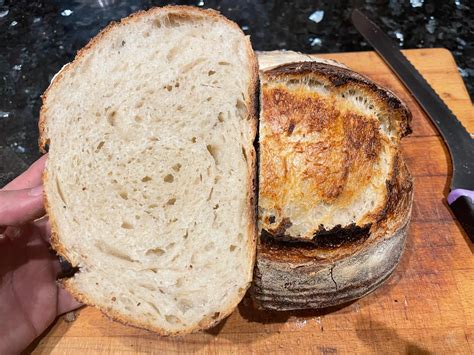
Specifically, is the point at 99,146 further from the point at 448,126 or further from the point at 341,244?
the point at 448,126

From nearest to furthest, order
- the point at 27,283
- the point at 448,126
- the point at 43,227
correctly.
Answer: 1. the point at 27,283
2. the point at 43,227
3. the point at 448,126

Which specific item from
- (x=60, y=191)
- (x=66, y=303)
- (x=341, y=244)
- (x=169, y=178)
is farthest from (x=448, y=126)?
(x=66, y=303)

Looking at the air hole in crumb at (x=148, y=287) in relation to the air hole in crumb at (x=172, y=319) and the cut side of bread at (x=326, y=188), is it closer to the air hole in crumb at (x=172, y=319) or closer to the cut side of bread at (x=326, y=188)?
the air hole in crumb at (x=172, y=319)

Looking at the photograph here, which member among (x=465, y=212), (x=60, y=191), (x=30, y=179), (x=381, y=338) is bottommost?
(x=381, y=338)

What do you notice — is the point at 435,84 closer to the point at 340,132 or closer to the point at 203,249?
the point at 340,132

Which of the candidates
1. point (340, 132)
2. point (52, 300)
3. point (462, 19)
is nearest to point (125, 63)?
point (340, 132)

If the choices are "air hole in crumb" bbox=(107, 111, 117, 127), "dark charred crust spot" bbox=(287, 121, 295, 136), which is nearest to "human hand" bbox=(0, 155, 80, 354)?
"air hole in crumb" bbox=(107, 111, 117, 127)

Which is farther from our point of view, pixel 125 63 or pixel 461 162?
pixel 461 162
